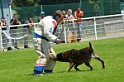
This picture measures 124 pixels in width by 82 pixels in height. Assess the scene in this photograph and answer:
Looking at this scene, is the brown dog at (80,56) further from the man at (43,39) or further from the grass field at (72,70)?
the man at (43,39)

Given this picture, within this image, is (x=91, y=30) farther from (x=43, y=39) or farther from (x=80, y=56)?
(x=43, y=39)

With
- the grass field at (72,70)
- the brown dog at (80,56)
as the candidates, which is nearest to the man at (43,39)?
the grass field at (72,70)

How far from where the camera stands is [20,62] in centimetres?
1585

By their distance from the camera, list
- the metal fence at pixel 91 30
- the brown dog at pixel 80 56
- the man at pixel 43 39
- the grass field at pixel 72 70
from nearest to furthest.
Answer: the grass field at pixel 72 70, the man at pixel 43 39, the brown dog at pixel 80 56, the metal fence at pixel 91 30

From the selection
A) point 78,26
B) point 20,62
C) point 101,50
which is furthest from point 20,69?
point 78,26

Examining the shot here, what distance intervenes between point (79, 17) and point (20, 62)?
933 centimetres

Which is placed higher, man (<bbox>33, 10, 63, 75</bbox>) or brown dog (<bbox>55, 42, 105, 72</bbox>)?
man (<bbox>33, 10, 63, 75</bbox>)

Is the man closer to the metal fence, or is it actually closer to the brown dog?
the brown dog

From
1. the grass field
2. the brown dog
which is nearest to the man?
the grass field

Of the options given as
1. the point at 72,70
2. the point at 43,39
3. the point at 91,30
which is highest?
the point at 43,39

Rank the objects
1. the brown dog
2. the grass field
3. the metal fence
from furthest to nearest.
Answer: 1. the metal fence
2. the brown dog
3. the grass field

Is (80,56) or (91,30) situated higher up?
(80,56)

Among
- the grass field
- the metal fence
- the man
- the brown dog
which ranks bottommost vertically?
the metal fence

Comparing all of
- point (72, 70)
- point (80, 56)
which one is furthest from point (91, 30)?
point (80, 56)
